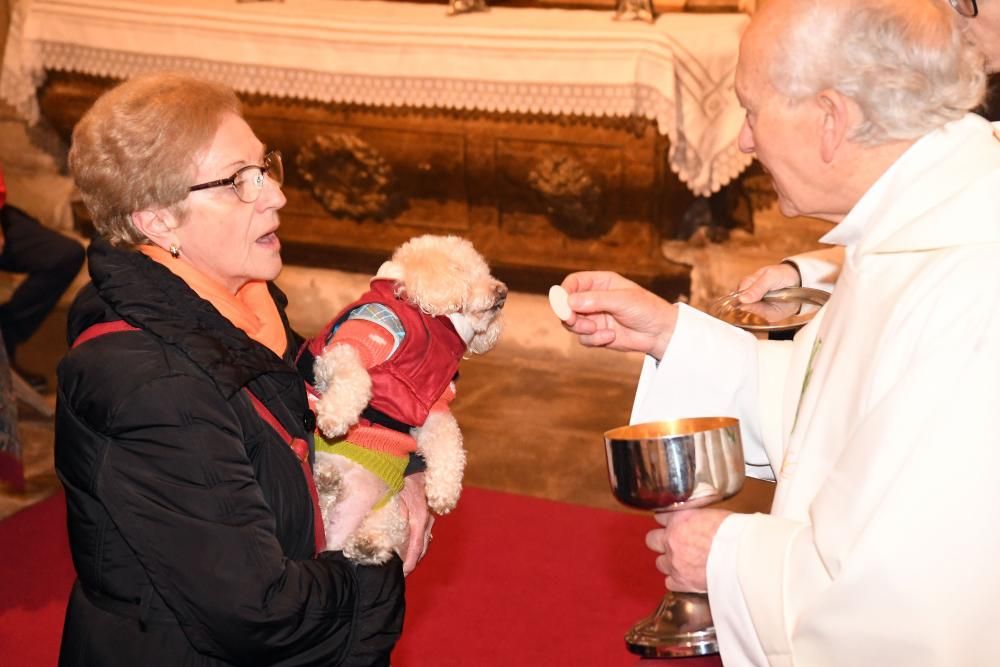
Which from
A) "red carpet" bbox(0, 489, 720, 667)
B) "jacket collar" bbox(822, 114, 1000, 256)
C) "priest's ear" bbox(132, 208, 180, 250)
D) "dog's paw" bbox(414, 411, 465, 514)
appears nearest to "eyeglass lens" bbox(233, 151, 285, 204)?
"priest's ear" bbox(132, 208, 180, 250)

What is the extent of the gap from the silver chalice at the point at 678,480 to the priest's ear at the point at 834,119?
0.50 m

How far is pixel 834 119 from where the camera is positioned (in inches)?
77.1

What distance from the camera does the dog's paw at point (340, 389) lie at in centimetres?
254

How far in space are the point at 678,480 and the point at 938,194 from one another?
64cm

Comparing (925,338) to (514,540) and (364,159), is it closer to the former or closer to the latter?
(514,540)

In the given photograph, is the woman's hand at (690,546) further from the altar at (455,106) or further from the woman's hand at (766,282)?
the altar at (455,106)

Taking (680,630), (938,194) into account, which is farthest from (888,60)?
(680,630)

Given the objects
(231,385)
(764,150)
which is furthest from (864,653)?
(231,385)

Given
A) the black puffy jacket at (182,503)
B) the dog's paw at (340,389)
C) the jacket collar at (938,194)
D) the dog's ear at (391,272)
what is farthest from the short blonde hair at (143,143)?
the jacket collar at (938,194)

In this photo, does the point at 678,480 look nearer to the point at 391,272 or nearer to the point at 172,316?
the point at 172,316

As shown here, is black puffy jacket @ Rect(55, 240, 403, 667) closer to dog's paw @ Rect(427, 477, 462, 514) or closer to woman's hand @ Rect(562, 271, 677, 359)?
dog's paw @ Rect(427, 477, 462, 514)

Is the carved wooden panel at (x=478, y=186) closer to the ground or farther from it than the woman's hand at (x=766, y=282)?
closer to the ground

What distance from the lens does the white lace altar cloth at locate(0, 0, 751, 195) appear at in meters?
5.66

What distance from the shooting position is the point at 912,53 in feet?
6.08
